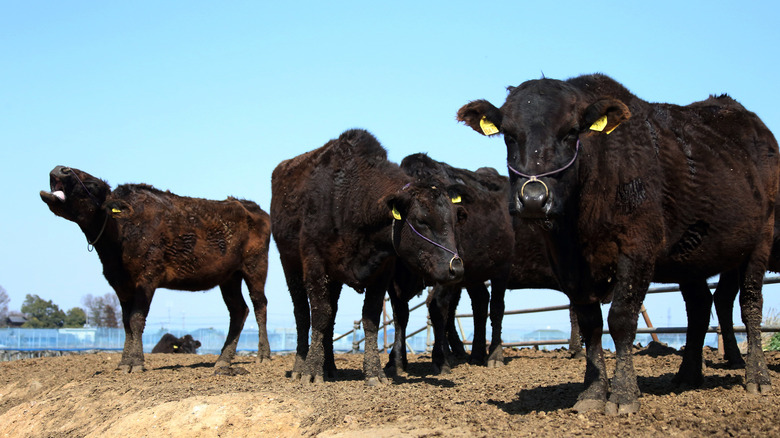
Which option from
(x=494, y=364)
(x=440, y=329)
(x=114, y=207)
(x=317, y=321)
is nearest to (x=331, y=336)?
(x=317, y=321)

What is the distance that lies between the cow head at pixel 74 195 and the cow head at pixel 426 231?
580 cm

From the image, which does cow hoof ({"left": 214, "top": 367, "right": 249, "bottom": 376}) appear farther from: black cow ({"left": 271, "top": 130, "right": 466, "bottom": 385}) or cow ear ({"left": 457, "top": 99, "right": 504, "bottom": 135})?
cow ear ({"left": 457, "top": 99, "right": 504, "bottom": 135})

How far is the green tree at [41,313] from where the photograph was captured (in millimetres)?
80188

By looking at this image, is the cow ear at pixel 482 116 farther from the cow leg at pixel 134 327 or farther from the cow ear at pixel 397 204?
the cow leg at pixel 134 327

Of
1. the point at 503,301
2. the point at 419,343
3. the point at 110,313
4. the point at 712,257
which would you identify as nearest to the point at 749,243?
the point at 712,257

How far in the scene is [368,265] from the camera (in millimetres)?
9109

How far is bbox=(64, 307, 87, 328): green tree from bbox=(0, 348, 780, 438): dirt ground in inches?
2955

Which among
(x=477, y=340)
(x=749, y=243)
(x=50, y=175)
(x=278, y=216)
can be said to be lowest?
(x=477, y=340)

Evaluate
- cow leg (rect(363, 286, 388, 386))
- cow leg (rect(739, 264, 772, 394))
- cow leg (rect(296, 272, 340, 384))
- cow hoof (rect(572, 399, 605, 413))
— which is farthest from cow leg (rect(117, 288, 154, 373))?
cow leg (rect(739, 264, 772, 394))

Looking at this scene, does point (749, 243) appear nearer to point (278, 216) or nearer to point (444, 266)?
point (444, 266)

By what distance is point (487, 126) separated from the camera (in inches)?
250

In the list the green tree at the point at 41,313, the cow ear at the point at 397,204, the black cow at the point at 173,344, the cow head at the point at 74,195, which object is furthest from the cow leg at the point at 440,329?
the green tree at the point at 41,313

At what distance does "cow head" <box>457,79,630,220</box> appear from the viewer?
571 centimetres

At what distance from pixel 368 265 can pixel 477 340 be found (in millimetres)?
3832
